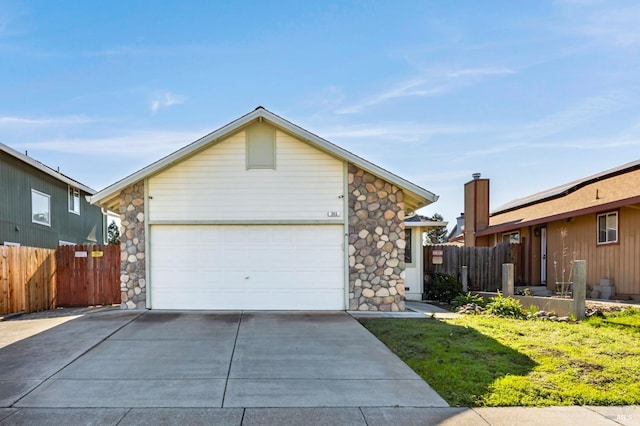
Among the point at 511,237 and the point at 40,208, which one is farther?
the point at 511,237

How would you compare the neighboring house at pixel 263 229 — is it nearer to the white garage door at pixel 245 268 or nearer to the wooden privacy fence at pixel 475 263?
the white garage door at pixel 245 268

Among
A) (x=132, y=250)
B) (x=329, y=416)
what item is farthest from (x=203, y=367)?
(x=132, y=250)

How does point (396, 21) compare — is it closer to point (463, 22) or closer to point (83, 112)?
point (463, 22)

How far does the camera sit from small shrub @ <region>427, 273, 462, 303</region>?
13.0 meters

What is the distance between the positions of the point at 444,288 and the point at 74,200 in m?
18.1

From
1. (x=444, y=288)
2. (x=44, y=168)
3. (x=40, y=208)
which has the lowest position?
(x=444, y=288)

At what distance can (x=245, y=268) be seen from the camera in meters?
10.3

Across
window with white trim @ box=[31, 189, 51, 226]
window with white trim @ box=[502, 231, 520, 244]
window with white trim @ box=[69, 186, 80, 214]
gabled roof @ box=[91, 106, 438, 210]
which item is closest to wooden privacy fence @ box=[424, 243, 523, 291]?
window with white trim @ box=[502, 231, 520, 244]

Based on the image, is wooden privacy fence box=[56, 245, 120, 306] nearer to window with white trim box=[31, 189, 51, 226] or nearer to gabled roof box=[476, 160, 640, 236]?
window with white trim box=[31, 189, 51, 226]

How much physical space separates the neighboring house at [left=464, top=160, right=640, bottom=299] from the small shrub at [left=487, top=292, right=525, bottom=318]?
13.8 feet

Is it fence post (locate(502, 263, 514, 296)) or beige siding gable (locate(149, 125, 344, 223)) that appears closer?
beige siding gable (locate(149, 125, 344, 223))

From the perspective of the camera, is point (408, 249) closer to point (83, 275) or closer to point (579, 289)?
point (579, 289)

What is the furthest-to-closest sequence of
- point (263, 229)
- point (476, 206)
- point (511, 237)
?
1. point (476, 206)
2. point (511, 237)
3. point (263, 229)

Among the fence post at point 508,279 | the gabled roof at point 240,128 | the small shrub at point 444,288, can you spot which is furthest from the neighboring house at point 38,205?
the fence post at point 508,279
